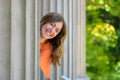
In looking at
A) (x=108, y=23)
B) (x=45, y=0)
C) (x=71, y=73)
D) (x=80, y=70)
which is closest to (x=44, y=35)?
(x=45, y=0)

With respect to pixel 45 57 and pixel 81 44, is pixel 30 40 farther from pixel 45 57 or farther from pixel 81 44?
pixel 81 44

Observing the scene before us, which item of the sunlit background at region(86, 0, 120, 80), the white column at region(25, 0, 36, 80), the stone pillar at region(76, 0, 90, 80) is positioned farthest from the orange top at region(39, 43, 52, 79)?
the sunlit background at region(86, 0, 120, 80)

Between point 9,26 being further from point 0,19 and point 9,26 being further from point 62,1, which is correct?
point 62,1

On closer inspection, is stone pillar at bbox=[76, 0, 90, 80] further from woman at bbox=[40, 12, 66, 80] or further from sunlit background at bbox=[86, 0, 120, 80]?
sunlit background at bbox=[86, 0, 120, 80]

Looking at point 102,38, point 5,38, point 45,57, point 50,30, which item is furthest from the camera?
point 102,38

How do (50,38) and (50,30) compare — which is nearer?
(50,30)

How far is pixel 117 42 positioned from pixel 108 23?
3.19 ft

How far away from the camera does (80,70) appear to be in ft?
25.7

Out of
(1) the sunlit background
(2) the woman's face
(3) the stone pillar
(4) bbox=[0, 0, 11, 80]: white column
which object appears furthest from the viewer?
(1) the sunlit background

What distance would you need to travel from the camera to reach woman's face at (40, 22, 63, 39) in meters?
3.97

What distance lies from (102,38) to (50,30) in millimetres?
13947

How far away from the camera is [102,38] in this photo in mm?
17797

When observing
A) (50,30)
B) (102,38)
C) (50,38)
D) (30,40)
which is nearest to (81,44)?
(50,38)

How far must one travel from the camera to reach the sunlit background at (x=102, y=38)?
1778 centimetres
